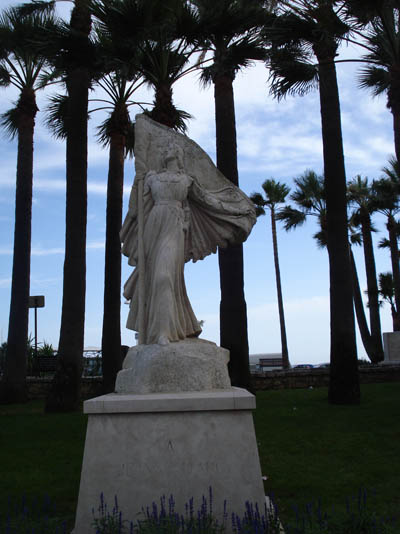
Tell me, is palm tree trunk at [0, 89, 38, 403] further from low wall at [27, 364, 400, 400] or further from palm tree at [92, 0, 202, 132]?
palm tree at [92, 0, 202, 132]

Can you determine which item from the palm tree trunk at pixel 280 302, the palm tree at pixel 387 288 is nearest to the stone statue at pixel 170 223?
the palm tree trunk at pixel 280 302

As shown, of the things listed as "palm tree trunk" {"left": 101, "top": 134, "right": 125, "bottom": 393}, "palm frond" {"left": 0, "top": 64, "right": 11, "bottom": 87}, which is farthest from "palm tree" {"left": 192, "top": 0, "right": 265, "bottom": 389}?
"palm frond" {"left": 0, "top": 64, "right": 11, "bottom": 87}

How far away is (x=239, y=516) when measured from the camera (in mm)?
3725

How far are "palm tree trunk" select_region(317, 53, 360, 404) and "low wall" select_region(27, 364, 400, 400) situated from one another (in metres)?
5.81

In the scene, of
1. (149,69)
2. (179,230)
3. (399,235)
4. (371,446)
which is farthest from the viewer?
(399,235)

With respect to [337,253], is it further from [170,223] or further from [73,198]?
[170,223]

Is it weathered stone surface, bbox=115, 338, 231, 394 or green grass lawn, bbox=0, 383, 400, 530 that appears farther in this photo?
green grass lawn, bbox=0, 383, 400, 530

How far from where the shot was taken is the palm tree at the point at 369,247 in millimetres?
26359

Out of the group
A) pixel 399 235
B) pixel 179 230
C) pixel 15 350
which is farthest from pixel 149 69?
pixel 399 235

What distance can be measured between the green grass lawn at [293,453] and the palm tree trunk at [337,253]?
1.97ft

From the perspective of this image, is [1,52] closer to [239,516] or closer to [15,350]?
[15,350]

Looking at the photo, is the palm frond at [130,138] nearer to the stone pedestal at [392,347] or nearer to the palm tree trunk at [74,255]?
the palm tree trunk at [74,255]

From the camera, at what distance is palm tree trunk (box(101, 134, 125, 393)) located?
14.6m

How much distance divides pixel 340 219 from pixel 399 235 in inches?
809
